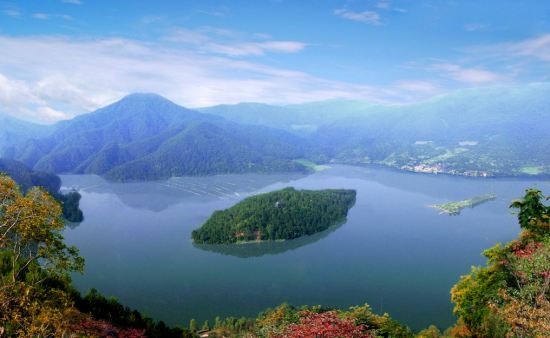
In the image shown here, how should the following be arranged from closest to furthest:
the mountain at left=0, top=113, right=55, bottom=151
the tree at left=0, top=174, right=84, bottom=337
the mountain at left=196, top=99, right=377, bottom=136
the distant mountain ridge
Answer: the tree at left=0, top=174, right=84, bottom=337
the distant mountain ridge
the mountain at left=0, top=113, right=55, bottom=151
the mountain at left=196, top=99, right=377, bottom=136

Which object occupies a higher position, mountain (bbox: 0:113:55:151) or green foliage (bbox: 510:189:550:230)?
mountain (bbox: 0:113:55:151)

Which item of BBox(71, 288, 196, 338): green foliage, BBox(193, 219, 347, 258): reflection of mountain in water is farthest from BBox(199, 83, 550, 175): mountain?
BBox(71, 288, 196, 338): green foliage

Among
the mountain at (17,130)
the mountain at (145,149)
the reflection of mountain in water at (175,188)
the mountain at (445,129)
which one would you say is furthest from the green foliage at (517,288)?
the mountain at (17,130)

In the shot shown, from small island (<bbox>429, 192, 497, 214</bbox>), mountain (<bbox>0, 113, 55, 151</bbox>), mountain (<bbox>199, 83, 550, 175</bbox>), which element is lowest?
small island (<bbox>429, 192, 497, 214</bbox>)

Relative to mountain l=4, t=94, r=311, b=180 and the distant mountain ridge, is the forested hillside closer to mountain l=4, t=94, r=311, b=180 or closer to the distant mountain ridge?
mountain l=4, t=94, r=311, b=180

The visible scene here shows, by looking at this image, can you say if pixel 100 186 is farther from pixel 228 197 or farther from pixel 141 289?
pixel 141 289

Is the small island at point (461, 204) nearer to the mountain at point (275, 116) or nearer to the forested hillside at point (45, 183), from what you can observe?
the forested hillside at point (45, 183)

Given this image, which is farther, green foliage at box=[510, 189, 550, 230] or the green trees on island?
green foliage at box=[510, 189, 550, 230]

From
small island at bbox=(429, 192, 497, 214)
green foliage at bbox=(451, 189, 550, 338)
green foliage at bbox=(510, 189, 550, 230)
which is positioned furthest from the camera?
small island at bbox=(429, 192, 497, 214)
